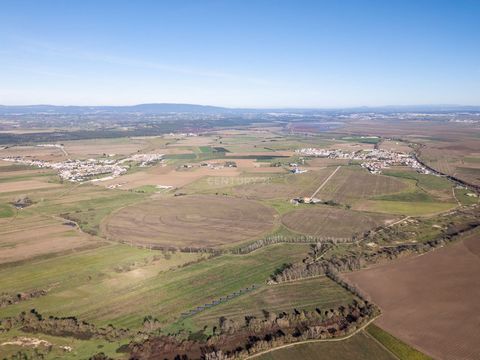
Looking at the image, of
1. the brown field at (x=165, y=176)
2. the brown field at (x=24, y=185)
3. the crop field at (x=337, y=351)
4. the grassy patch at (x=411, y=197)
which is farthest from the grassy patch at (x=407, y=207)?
the brown field at (x=24, y=185)

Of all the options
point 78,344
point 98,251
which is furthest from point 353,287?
point 98,251

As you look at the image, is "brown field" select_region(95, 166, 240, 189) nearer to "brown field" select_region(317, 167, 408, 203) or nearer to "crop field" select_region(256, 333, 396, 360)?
"brown field" select_region(317, 167, 408, 203)

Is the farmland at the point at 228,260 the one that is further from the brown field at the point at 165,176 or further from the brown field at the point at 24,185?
the brown field at the point at 165,176

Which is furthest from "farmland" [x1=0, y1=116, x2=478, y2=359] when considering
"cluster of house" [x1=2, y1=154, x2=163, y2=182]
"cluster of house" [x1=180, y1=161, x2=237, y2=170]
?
"cluster of house" [x1=180, y1=161, x2=237, y2=170]

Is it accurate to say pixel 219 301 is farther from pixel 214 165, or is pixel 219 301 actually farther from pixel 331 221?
pixel 214 165

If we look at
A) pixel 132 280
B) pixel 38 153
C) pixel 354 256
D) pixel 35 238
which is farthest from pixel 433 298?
pixel 38 153

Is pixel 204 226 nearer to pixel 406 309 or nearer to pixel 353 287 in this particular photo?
pixel 353 287

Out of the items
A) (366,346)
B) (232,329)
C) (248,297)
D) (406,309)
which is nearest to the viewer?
(366,346)
